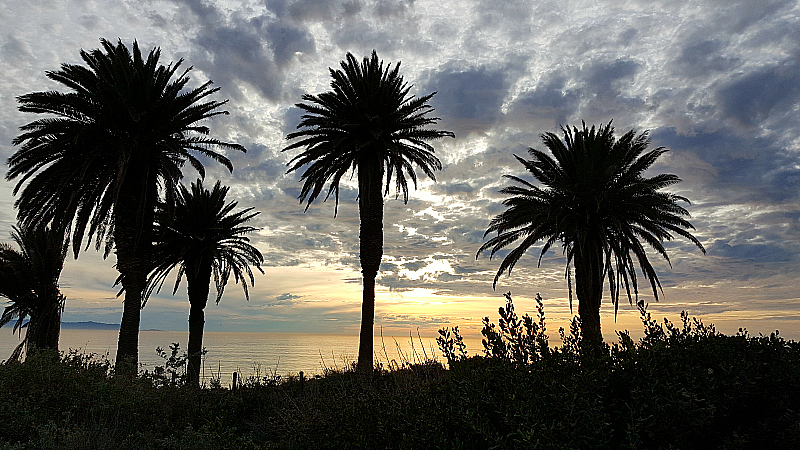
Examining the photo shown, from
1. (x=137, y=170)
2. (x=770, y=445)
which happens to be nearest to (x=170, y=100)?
(x=137, y=170)

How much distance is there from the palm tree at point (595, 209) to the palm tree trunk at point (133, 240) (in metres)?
14.8

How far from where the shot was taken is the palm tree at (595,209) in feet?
68.5

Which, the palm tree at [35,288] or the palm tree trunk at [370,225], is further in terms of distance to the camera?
the palm tree at [35,288]

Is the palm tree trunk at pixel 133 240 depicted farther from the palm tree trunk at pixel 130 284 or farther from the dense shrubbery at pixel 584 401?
the dense shrubbery at pixel 584 401

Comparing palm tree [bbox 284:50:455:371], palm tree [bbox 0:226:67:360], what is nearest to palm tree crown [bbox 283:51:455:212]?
palm tree [bbox 284:50:455:371]

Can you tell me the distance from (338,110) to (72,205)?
10863 millimetres

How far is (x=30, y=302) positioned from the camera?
2458cm

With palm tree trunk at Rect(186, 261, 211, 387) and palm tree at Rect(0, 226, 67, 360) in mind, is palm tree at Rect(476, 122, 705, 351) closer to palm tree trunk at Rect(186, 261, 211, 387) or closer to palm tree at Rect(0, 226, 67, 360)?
palm tree trunk at Rect(186, 261, 211, 387)

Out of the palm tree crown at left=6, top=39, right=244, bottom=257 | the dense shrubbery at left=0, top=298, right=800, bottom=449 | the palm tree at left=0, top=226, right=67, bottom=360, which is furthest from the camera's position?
the palm tree at left=0, top=226, right=67, bottom=360

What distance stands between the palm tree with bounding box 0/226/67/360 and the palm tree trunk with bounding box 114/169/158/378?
261 inches

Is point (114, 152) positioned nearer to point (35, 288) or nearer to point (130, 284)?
point (130, 284)

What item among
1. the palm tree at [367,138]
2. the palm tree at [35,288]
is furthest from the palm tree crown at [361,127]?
the palm tree at [35,288]

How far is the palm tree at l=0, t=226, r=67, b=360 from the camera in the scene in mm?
24219

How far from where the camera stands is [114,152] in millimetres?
19312
